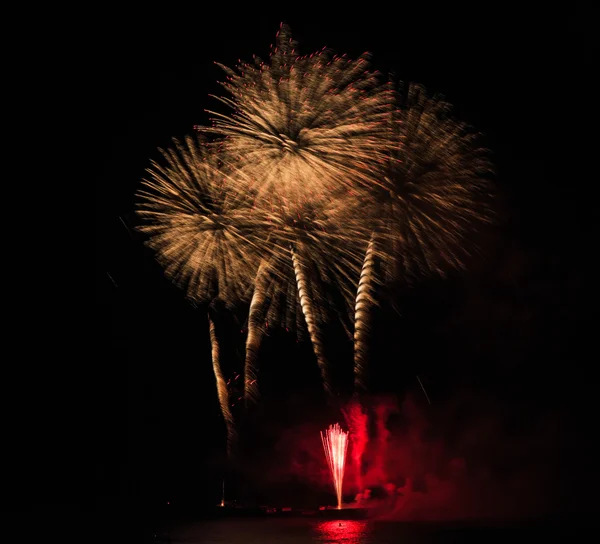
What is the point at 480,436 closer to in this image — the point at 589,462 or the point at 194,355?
the point at 589,462

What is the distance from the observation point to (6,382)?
27.3m

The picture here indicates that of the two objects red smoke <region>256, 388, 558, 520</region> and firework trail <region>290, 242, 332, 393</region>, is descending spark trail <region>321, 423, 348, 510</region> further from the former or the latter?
firework trail <region>290, 242, 332, 393</region>

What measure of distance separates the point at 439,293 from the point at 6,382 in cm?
1667

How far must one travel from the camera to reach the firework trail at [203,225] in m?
18.6

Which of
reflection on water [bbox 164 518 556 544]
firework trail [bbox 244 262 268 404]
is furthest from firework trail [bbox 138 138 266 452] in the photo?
reflection on water [bbox 164 518 556 544]

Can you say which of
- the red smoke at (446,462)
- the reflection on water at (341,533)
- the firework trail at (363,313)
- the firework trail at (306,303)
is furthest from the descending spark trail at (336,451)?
the reflection on water at (341,533)

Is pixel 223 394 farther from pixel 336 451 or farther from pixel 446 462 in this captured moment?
pixel 446 462

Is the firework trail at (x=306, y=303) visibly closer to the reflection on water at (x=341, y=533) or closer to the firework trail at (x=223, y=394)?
the firework trail at (x=223, y=394)

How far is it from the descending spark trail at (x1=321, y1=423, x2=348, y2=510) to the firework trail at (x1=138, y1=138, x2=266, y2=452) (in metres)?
5.05

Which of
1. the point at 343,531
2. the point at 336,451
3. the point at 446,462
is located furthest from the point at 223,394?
the point at 343,531

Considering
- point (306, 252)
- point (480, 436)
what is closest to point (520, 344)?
point (480, 436)

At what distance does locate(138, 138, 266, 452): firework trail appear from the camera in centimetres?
1864

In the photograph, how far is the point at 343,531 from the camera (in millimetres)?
13578

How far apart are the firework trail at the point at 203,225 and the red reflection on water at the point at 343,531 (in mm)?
7629
